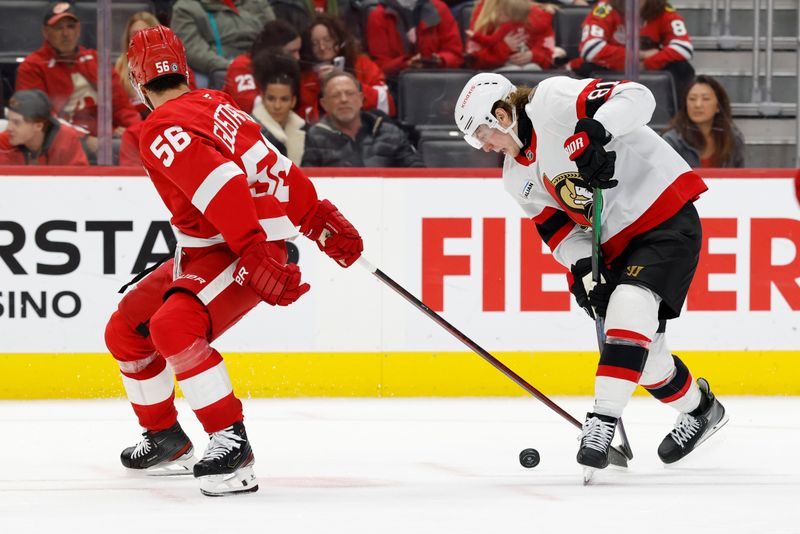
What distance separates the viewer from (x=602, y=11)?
5.61 meters

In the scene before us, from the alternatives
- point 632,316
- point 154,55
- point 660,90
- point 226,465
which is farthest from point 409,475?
point 660,90

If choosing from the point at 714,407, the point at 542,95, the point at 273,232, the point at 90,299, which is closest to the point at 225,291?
the point at 273,232

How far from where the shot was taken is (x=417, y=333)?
5.38 metres

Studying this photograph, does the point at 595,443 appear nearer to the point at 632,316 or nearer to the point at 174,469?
the point at 632,316

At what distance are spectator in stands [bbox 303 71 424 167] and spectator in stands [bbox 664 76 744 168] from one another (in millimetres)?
1107

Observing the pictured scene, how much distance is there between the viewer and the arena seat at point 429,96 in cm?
547

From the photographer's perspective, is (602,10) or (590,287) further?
(602,10)

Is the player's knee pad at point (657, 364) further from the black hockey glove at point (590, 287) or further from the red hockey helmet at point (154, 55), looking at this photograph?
the red hockey helmet at point (154, 55)

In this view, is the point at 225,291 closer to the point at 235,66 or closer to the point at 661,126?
the point at 235,66

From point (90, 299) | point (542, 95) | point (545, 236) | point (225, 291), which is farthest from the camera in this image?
point (90, 299)

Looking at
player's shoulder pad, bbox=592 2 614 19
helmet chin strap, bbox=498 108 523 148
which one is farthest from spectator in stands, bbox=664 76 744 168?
helmet chin strap, bbox=498 108 523 148

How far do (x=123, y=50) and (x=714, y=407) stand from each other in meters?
2.79

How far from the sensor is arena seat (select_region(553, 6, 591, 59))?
558 cm

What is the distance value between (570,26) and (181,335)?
9.57ft
